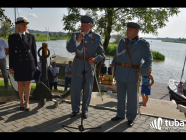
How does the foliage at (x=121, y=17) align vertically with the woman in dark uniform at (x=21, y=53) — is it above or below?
above

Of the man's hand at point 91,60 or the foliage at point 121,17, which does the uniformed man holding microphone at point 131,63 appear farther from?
the foliage at point 121,17

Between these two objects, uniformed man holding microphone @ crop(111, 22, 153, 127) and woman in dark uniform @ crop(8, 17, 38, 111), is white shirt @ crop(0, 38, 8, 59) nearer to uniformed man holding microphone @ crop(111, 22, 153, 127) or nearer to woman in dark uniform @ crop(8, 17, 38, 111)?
Result: woman in dark uniform @ crop(8, 17, 38, 111)

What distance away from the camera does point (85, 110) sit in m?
3.81

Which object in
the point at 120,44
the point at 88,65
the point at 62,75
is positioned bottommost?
the point at 62,75

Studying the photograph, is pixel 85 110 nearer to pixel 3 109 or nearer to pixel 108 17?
pixel 3 109

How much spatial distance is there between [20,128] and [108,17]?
7.88 m

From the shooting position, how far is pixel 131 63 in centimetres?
342

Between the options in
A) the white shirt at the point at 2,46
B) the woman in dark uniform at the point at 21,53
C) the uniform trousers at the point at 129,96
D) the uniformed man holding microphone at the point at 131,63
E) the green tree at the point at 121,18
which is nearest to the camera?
the uniformed man holding microphone at the point at 131,63

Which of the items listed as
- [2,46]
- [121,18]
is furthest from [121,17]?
[2,46]

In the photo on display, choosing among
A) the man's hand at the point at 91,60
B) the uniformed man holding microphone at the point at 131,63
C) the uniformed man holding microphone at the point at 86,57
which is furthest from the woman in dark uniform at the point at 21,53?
the uniformed man holding microphone at the point at 131,63

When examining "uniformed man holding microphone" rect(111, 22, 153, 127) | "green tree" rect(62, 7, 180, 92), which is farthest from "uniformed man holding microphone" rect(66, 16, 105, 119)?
"green tree" rect(62, 7, 180, 92)

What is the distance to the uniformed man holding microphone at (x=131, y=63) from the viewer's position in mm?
3314

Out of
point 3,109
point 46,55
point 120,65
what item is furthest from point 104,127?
point 3,109
